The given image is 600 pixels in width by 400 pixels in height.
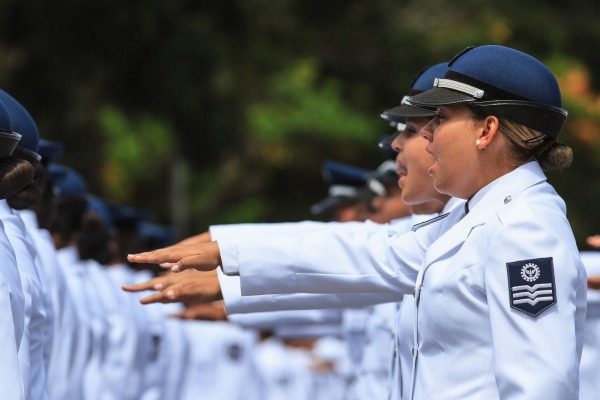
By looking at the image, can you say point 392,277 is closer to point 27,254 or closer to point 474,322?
point 474,322

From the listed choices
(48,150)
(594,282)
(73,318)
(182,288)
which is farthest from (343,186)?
(182,288)

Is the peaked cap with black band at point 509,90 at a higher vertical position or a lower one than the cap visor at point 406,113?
higher

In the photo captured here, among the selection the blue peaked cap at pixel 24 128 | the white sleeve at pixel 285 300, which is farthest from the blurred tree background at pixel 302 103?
the white sleeve at pixel 285 300

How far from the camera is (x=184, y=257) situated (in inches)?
151

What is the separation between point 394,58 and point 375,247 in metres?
17.0

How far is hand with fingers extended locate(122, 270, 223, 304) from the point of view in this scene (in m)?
4.33

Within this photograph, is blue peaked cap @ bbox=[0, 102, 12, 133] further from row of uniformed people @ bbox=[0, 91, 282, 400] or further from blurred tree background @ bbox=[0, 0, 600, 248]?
blurred tree background @ bbox=[0, 0, 600, 248]

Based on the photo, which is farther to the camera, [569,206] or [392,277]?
[569,206]

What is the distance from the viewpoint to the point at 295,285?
4.16 metres

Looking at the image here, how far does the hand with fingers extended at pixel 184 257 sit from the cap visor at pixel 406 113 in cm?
105

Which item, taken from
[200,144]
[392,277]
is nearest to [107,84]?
[200,144]

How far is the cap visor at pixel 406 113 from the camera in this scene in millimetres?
4664

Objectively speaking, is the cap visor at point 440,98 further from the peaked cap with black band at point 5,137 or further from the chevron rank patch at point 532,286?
the peaked cap with black band at point 5,137

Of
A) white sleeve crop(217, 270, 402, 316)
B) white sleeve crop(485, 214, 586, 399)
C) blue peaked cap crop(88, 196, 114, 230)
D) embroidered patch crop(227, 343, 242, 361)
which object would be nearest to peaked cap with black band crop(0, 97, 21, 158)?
white sleeve crop(217, 270, 402, 316)
